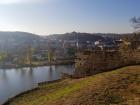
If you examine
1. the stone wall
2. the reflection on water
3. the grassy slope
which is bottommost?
the reflection on water

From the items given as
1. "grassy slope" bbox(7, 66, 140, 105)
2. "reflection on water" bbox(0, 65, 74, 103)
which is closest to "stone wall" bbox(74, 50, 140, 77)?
"grassy slope" bbox(7, 66, 140, 105)

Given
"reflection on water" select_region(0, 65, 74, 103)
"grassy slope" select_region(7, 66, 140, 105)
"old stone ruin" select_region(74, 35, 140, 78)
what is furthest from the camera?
"reflection on water" select_region(0, 65, 74, 103)

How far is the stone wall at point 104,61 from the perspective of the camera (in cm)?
1866

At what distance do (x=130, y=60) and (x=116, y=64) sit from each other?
115 centimetres

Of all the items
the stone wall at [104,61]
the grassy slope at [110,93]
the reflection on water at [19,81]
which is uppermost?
the stone wall at [104,61]

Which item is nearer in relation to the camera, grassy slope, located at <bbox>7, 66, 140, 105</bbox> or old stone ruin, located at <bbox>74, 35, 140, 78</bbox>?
grassy slope, located at <bbox>7, 66, 140, 105</bbox>

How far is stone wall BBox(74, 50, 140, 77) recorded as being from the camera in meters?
18.7

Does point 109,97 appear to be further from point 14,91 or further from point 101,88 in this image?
point 14,91

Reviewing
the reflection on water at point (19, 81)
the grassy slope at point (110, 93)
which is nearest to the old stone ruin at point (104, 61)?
the grassy slope at point (110, 93)

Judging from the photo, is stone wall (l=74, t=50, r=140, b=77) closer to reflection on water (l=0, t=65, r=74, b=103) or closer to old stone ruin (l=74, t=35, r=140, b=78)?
old stone ruin (l=74, t=35, r=140, b=78)

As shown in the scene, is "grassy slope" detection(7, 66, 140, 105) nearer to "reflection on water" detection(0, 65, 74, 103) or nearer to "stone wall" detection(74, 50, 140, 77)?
"stone wall" detection(74, 50, 140, 77)

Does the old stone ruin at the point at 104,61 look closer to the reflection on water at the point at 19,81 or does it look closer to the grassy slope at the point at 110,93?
the grassy slope at the point at 110,93

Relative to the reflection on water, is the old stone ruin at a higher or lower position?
higher

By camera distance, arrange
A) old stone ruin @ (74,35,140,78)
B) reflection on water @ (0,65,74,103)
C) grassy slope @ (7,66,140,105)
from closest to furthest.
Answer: grassy slope @ (7,66,140,105)
old stone ruin @ (74,35,140,78)
reflection on water @ (0,65,74,103)
